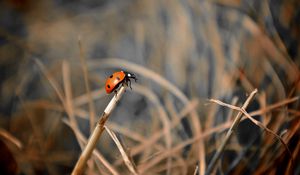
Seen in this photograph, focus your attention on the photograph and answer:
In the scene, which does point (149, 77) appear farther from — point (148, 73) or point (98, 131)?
point (98, 131)

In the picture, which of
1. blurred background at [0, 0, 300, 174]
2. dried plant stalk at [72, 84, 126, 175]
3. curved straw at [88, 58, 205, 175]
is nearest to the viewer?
dried plant stalk at [72, 84, 126, 175]

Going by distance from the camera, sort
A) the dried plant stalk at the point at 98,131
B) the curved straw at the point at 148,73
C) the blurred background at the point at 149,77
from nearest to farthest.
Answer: the dried plant stalk at the point at 98,131 < the blurred background at the point at 149,77 < the curved straw at the point at 148,73

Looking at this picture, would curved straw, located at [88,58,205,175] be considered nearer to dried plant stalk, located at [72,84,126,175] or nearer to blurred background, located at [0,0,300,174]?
blurred background, located at [0,0,300,174]

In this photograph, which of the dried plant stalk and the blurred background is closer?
the dried plant stalk

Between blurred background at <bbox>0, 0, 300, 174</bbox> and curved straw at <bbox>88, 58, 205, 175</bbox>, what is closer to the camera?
blurred background at <bbox>0, 0, 300, 174</bbox>

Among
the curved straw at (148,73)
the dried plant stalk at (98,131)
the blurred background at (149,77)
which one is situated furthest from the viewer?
the curved straw at (148,73)

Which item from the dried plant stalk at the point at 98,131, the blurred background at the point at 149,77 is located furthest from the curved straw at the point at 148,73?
the dried plant stalk at the point at 98,131

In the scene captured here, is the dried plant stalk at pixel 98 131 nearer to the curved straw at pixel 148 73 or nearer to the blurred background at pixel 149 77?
the blurred background at pixel 149 77

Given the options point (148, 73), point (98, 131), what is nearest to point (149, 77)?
point (148, 73)

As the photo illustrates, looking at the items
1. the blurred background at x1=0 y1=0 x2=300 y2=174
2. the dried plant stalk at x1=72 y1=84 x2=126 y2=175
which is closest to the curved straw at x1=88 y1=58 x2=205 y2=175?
the blurred background at x1=0 y1=0 x2=300 y2=174

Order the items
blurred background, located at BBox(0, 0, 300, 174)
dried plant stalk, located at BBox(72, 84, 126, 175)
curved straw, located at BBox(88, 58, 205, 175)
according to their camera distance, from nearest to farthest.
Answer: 1. dried plant stalk, located at BBox(72, 84, 126, 175)
2. blurred background, located at BBox(0, 0, 300, 174)
3. curved straw, located at BBox(88, 58, 205, 175)
